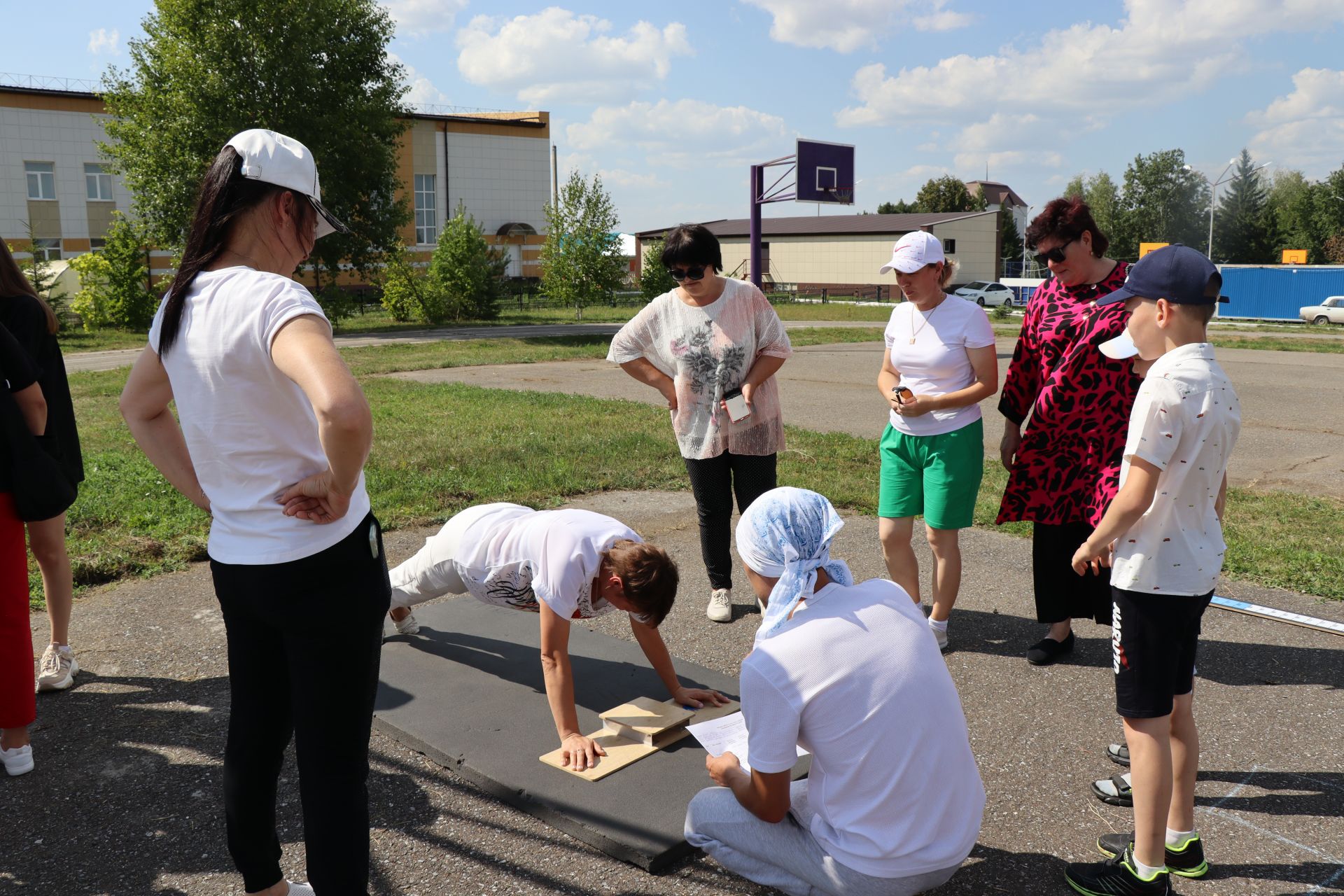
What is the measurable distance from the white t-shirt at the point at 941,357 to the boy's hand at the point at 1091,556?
5.24ft

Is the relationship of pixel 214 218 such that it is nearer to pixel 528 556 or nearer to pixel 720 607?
pixel 528 556

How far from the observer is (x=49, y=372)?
3844 mm

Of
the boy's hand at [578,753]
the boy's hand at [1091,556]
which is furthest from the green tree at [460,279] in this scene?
the boy's hand at [1091,556]

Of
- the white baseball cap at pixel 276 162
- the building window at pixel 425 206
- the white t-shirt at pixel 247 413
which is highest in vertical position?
the building window at pixel 425 206

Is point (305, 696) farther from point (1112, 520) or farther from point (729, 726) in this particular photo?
point (1112, 520)

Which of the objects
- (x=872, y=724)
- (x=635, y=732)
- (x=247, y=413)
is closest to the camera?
(x=247, y=413)

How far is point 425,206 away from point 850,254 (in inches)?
1025

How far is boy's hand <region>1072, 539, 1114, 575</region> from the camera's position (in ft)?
8.99

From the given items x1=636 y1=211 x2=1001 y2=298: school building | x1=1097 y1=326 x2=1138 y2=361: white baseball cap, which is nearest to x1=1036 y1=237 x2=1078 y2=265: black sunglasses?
x1=1097 y1=326 x2=1138 y2=361: white baseball cap

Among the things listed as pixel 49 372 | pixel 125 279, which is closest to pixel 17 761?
pixel 49 372

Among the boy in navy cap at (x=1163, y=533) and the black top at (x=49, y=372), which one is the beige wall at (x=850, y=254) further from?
the boy in navy cap at (x=1163, y=533)

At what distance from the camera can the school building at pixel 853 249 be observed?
60.5 m

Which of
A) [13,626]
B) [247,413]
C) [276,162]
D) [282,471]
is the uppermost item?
[276,162]

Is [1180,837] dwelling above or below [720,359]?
below
